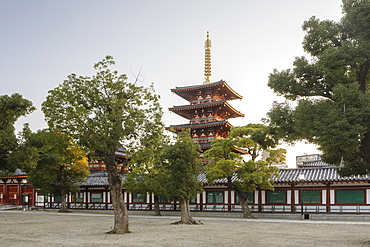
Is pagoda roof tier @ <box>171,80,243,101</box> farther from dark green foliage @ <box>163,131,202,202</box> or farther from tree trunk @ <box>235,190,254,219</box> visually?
dark green foliage @ <box>163,131,202,202</box>

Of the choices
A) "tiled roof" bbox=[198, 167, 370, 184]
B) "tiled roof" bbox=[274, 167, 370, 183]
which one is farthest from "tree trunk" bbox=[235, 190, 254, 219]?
"tiled roof" bbox=[274, 167, 370, 183]

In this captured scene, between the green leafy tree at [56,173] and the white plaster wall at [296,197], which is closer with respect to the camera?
the white plaster wall at [296,197]

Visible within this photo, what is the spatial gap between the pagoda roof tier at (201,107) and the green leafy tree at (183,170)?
73.7ft

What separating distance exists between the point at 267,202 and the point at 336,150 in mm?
24566

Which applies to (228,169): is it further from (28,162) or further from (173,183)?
(28,162)

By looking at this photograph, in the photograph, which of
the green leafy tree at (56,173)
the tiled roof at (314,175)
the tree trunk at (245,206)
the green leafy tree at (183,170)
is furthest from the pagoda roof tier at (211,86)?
the green leafy tree at (183,170)

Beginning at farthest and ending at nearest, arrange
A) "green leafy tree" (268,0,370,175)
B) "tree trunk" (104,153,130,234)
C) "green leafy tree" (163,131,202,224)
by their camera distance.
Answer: "green leafy tree" (163,131,202,224)
"tree trunk" (104,153,130,234)
"green leafy tree" (268,0,370,175)

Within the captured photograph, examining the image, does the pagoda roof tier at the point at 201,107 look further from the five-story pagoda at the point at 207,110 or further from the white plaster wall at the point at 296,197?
the white plaster wall at the point at 296,197

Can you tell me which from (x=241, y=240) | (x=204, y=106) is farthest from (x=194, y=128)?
(x=241, y=240)

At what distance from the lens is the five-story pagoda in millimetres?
51750

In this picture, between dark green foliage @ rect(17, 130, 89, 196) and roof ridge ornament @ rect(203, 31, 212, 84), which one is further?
roof ridge ornament @ rect(203, 31, 212, 84)

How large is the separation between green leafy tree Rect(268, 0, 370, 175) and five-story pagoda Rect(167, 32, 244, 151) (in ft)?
107

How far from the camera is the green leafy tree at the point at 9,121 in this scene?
1090 inches

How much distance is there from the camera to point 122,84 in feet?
72.1
